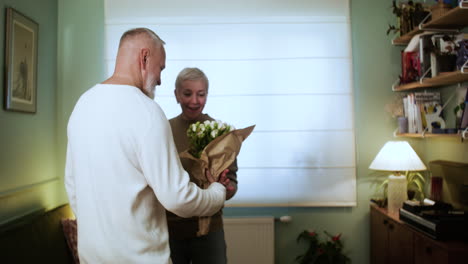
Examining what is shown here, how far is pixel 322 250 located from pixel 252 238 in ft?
2.04

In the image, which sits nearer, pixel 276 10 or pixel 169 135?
pixel 169 135

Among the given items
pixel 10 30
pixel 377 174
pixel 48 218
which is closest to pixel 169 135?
pixel 48 218

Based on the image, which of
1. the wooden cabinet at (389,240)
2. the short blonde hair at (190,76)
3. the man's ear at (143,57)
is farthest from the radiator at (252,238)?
the man's ear at (143,57)

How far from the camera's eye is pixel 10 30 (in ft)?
8.67

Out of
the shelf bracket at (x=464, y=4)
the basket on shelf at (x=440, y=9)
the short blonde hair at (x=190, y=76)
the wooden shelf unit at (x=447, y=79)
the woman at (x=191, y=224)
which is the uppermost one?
the basket on shelf at (x=440, y=9)

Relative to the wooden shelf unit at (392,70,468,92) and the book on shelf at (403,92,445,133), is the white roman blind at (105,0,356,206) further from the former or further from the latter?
the wooden shelf unit at (392,70,468,92)

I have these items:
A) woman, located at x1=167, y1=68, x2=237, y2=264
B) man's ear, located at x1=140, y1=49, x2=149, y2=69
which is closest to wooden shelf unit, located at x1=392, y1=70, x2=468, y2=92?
woman, located at x1=167, y1=68, x2=237, y2=264

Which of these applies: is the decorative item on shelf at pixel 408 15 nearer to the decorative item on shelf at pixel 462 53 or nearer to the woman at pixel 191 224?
the decorative item on shelf at pixel 462 53

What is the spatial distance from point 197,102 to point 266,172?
1.45 meters

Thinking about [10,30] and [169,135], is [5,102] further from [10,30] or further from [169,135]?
[169,135]

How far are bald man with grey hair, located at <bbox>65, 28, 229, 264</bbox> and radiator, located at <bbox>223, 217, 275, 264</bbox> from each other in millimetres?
2035

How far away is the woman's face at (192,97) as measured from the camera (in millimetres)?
2090

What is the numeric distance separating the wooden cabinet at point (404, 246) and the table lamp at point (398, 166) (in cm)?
13

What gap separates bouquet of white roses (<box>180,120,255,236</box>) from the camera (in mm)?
1634
